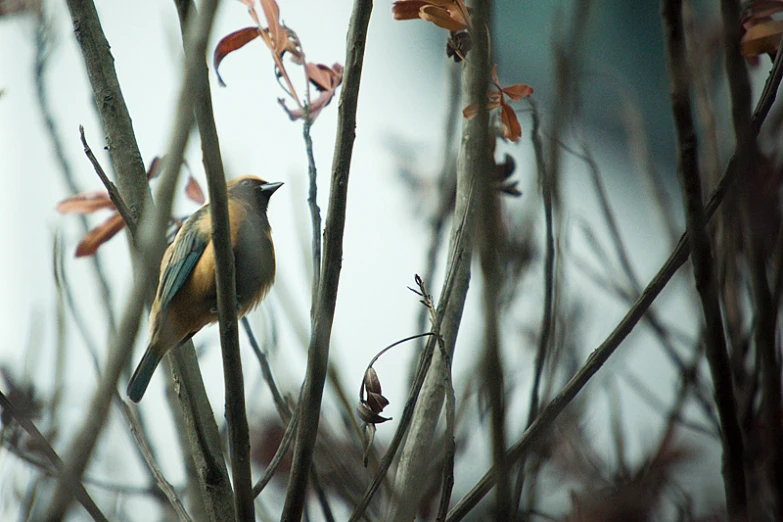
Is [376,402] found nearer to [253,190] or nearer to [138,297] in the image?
[138,297]

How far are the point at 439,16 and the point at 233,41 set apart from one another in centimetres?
71

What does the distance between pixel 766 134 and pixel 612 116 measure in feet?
10.9

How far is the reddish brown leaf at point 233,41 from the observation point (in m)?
2.38

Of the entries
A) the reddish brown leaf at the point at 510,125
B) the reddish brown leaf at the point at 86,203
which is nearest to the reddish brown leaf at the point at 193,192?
the reddish brown leaf at the point at 86,203

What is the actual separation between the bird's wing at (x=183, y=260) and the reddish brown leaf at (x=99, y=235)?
910mm

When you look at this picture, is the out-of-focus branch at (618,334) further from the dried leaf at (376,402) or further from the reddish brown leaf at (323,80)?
the reddish brown leaf at (323,80)

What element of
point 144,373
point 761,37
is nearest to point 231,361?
point 761,37

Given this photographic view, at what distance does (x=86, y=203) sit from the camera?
9.21 ft

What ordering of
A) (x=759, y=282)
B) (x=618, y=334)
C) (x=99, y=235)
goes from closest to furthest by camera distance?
(x=759, y=282) → (x=618, y=334) → (x=99, y=235)

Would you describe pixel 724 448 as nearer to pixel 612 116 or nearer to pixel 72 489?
pixel 72 489

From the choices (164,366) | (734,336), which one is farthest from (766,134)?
(164,366)

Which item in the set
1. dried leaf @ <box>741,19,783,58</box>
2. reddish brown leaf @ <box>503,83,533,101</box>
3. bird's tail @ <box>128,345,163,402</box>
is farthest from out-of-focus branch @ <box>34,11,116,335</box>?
dried leaf @ <box>741,19,783,58</box>

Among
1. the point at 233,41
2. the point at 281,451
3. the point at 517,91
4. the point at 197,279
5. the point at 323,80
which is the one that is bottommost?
the point at 281,451

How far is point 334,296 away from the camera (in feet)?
5.94
